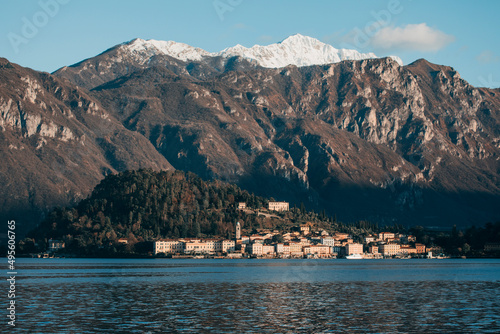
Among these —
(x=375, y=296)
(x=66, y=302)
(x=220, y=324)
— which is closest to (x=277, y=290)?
(x=375, y=296)

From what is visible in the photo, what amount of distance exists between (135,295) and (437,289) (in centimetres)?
4576

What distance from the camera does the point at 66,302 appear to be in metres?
98.4

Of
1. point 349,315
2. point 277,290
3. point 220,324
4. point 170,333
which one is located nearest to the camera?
point 170,333

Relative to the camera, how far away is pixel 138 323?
3100 inches

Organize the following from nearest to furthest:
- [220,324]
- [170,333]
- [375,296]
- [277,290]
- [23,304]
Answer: [170,333] < [220,324] < [23,304] < [375,296] < [277,290]

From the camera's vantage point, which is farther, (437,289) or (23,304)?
(437,289)

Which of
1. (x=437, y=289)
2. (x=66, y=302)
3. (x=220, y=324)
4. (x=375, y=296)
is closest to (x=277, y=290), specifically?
(x=375, y=296)

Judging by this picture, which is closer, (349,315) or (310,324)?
(310,324)

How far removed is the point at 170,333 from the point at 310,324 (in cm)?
1454

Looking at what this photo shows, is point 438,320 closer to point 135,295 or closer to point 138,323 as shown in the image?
point 138,323

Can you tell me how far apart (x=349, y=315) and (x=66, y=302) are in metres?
36.0

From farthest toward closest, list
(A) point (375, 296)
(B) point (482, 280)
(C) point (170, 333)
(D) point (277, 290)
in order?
1. (B) point (482, 280)
2. (D) point (277, 290)
3. (A) point (375, 296)
4. (C) point (170, 333)

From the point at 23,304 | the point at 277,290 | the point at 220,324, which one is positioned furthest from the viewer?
the point at 277,290

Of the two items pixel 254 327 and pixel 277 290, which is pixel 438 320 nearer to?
pixel 254 327
